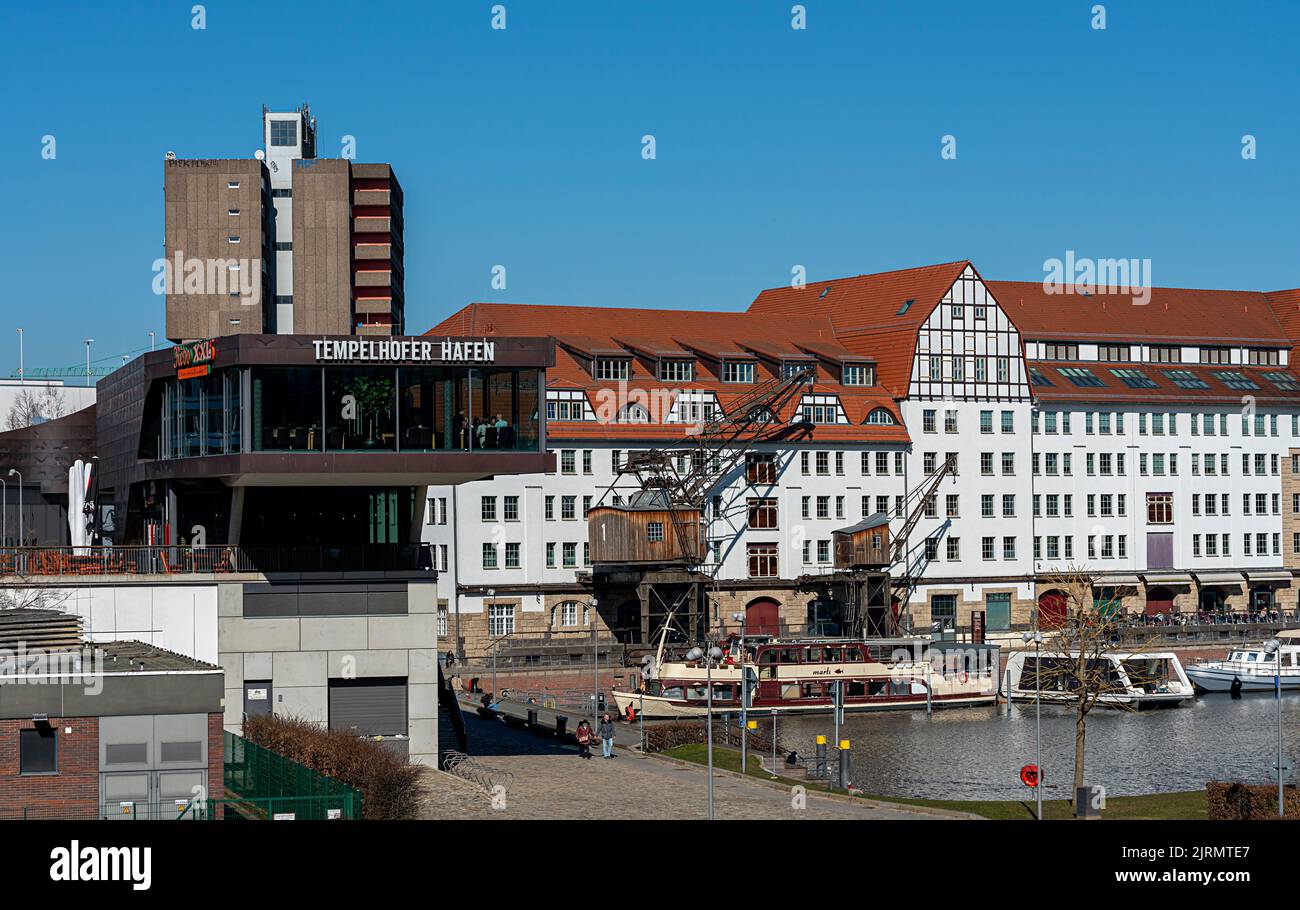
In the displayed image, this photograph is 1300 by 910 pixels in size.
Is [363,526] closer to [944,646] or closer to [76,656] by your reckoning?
[76,656]

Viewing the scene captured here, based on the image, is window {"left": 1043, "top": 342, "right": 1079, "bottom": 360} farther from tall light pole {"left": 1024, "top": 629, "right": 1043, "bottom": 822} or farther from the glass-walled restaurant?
the glass-walled restaurant

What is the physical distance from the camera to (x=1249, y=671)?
4072 inches

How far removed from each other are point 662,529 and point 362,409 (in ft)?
165

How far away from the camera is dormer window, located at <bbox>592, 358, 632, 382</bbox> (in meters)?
111

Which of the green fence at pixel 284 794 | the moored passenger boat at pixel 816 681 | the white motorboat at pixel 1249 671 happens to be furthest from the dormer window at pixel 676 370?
the green fence at pixel 284 794

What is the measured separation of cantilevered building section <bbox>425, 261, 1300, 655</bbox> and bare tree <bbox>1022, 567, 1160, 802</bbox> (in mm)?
3247

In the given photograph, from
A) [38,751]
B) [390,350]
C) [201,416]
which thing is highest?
[390,350]

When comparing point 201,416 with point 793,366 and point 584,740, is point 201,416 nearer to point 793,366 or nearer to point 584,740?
point 584,740

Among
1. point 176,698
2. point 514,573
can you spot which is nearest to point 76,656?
point 176,698

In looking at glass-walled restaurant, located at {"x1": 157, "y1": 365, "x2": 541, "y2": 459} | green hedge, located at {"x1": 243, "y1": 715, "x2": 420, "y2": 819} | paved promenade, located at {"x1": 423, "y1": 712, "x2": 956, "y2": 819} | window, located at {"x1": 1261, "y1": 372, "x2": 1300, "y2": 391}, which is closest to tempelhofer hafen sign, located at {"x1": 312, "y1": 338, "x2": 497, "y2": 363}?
glass-walled restaurant, located at {"x1": 157, "y1": 365, "x2": 541, "y2": 459}

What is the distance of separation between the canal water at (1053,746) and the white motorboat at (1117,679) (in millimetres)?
808

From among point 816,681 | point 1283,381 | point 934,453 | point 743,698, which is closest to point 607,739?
point 743,698

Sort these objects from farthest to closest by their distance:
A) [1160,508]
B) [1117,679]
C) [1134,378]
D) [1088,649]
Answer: [1134,378] < [1160,508] < [1088,649] < [1117,679]
